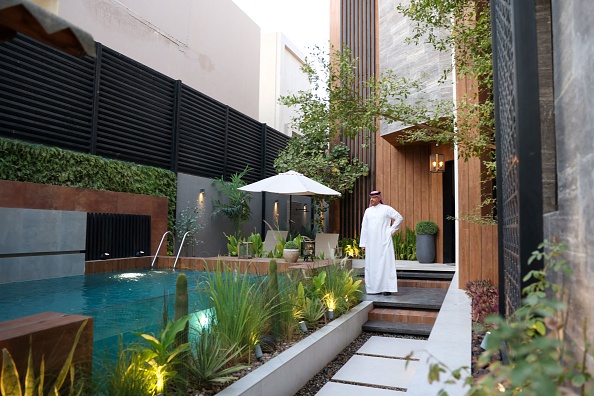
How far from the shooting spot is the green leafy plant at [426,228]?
11273 mm

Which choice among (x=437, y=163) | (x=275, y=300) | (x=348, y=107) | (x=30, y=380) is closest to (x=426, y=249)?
(x=437, y=163)

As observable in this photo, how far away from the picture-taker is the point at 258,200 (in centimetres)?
1512

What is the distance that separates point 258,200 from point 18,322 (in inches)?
507

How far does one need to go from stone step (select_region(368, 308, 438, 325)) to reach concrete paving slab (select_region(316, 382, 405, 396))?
7.84 ft

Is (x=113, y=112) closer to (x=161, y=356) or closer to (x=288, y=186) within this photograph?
(x=288, y=186)

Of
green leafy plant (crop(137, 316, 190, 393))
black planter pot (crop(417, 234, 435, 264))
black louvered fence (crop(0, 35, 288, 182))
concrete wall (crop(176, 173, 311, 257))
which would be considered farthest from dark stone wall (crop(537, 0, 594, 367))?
concrete wall (crop(176, 173, 311, 257))

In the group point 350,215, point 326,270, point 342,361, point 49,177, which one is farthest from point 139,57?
point 342,361

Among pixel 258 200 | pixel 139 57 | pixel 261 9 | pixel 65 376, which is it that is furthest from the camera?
pixel 261 9

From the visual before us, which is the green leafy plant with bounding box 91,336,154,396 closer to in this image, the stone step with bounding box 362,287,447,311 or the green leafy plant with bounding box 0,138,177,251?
the stone step with bounding box 362,287,447,311

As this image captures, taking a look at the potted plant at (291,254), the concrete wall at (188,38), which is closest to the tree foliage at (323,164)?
the concrete wall at (188,38)

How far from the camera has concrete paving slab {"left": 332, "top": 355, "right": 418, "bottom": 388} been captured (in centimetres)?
391

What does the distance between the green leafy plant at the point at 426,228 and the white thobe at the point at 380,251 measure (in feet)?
15.0

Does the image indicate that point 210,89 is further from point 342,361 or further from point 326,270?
point 342,361

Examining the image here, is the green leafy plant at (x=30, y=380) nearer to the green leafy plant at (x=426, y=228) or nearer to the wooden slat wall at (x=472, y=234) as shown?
the wooden slat wall at (x=472, y=234)
